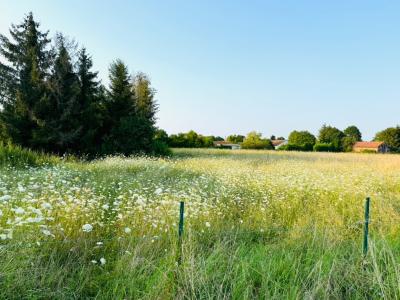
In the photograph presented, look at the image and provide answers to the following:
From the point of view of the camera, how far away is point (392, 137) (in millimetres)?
70438

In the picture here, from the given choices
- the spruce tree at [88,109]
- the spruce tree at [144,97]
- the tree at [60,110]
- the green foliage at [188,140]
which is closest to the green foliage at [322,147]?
the green foliage at [188,140]

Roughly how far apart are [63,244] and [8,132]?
707 inches

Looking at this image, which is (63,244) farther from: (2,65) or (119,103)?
(2,65)

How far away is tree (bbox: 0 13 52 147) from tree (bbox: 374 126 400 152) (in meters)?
78.8

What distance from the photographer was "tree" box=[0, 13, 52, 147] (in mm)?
17531

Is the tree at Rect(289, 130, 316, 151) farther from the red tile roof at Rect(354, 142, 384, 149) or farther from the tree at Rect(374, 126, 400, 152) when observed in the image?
the tree at Rect(374, 126, 400, 152)

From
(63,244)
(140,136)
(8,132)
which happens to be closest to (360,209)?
Answer: (63,244)

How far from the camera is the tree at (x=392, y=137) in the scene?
6938 cm

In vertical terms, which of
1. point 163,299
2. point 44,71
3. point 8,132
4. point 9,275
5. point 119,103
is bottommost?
point 163,299

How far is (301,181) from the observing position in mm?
7301

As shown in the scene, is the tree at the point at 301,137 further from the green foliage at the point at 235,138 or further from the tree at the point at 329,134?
the green foliage at the point at 235,138

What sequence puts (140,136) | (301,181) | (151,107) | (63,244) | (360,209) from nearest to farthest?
(63,244) → (360,209) → (301,181) → (140,136) → (151,107)

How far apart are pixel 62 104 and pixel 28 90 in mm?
2151

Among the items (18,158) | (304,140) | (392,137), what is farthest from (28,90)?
(392,137)
